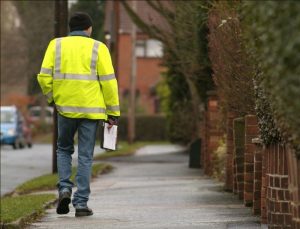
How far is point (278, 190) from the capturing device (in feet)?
25.6

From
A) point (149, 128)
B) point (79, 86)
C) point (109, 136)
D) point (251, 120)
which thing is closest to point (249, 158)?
point (251, 120)

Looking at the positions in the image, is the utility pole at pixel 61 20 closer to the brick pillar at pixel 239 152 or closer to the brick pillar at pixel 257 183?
the brick pillar at pixel 239 152

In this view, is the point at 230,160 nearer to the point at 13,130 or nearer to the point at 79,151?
the point at 79,151

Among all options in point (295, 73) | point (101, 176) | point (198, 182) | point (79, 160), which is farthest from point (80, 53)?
point (101, 176)

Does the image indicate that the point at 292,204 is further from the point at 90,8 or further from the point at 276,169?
the point at 90,8

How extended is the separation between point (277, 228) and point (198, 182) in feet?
→ 26.4

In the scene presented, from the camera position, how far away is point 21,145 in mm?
41625

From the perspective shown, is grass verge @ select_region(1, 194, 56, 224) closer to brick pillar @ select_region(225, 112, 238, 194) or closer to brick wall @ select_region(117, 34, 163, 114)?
brick pillar @ select_region(225, 112, 238, 194)

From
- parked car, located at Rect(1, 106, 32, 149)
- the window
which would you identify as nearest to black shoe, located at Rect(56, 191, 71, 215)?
parked car, located at Rect(1, 106, 32, 149)

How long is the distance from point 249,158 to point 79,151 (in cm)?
212

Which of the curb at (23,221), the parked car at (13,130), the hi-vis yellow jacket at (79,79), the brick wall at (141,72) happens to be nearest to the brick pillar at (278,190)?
the hi-vis yellow jacket at (79,79)

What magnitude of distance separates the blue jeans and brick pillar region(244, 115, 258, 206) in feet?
6.15

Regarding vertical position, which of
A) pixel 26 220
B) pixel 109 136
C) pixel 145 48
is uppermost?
pixel 145 48

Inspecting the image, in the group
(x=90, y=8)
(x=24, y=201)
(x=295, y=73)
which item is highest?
(x=90, y=8)
